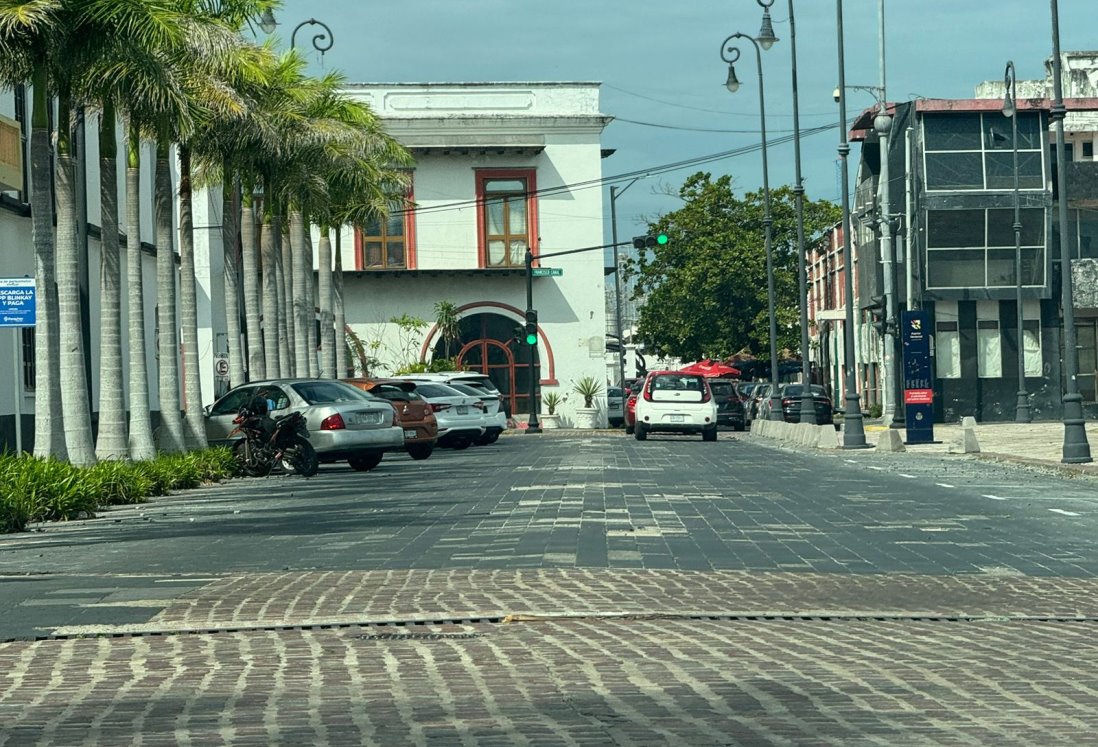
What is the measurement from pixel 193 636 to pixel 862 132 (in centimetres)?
5669

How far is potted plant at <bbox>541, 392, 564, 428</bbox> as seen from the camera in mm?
61562

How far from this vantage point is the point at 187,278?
97.9 ft

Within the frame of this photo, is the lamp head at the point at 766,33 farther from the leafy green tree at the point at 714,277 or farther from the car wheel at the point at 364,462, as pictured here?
the leafy green tree at the point at 714,277

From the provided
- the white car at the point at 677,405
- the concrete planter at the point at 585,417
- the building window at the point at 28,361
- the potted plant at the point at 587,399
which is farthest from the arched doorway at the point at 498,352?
the building window at the point at 28,361

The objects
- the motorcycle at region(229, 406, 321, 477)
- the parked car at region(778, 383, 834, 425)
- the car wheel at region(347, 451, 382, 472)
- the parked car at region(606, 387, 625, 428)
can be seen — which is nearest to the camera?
the motorcycle at region(229, 406, 321, 477)

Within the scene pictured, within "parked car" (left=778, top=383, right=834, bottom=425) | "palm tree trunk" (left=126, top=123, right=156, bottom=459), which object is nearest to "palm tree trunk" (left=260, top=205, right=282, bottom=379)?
"palm tree trunk" (left=126, top=123, right=156, bottom=459)

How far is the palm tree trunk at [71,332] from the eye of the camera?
22.7 m

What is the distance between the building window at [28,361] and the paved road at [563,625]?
16.7 meters

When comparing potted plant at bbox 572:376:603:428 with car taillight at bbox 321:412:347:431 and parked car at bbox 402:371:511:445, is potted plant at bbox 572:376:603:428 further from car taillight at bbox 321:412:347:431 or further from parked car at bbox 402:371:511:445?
car taillight at bbox 321:412:347:431

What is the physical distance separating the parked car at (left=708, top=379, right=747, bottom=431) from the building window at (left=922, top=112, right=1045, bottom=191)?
9271 millimetres

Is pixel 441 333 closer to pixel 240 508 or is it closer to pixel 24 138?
pixel 24 138

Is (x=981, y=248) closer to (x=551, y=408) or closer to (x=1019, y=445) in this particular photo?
(x=551, y=408)

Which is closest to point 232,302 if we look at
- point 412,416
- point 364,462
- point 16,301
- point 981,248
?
point 412,416

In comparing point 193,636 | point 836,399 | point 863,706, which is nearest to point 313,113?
point 193,636
